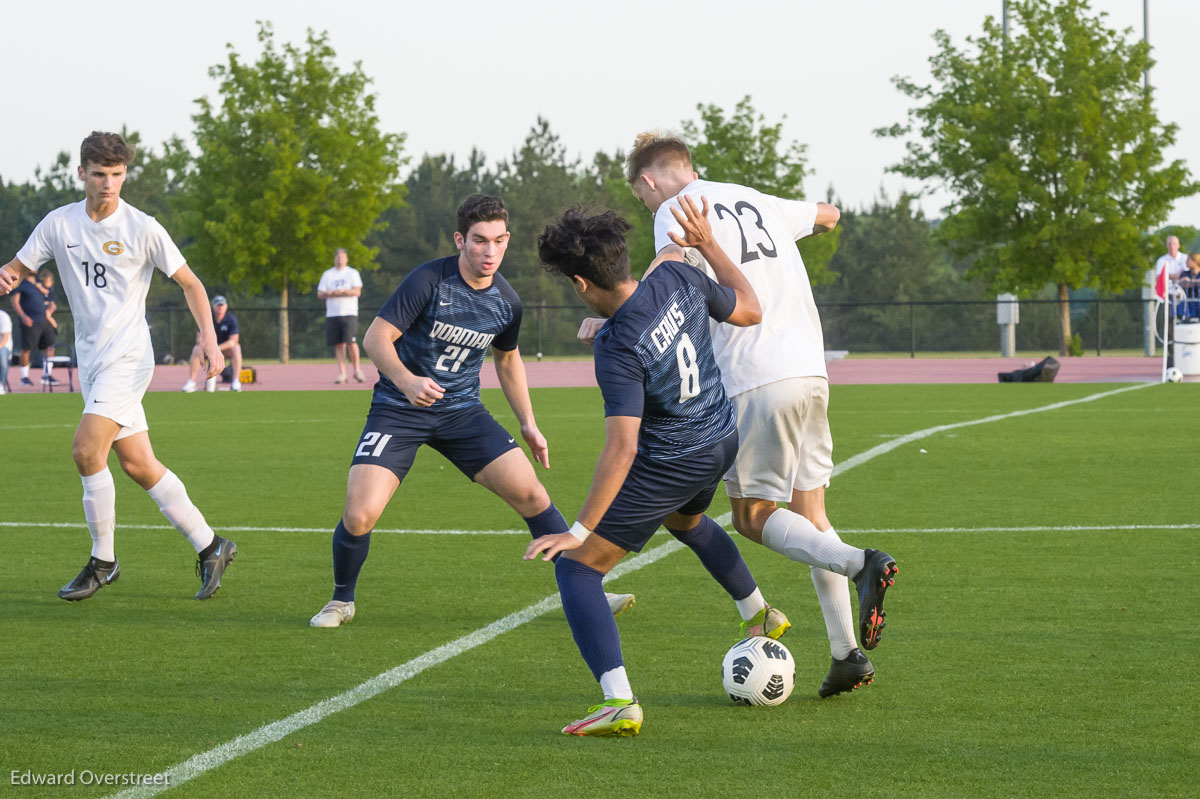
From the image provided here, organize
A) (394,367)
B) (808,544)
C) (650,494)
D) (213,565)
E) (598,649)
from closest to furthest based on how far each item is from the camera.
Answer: (598,649) < (650,494) < (808,544) < (394,367) < (213,565)

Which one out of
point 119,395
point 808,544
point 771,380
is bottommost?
point 808,544

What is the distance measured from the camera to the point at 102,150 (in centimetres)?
659

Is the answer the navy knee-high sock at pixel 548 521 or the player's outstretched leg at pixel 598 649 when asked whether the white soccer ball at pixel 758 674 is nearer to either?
the player's outstretched leg at pixel 598 649

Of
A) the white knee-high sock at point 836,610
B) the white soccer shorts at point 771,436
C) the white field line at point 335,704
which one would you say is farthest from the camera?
the white soccer shorts at point 771,436

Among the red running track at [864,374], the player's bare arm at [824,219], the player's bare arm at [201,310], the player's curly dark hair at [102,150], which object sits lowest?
the red running track at [864,374]

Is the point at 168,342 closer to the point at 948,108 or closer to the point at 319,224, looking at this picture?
the point at 319,224

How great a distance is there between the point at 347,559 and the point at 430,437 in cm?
67

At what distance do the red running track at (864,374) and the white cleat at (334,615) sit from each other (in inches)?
753

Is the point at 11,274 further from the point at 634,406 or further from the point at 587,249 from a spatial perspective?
the point at 634,406

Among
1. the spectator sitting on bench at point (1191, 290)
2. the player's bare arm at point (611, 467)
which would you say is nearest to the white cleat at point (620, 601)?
the player's bare arm at point (611, 467)

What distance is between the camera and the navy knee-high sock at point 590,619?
14.7ft

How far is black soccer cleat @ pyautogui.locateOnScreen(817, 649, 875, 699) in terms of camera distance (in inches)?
191

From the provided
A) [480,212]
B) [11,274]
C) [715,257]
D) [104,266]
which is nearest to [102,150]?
[104,266]

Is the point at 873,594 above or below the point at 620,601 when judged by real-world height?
above
